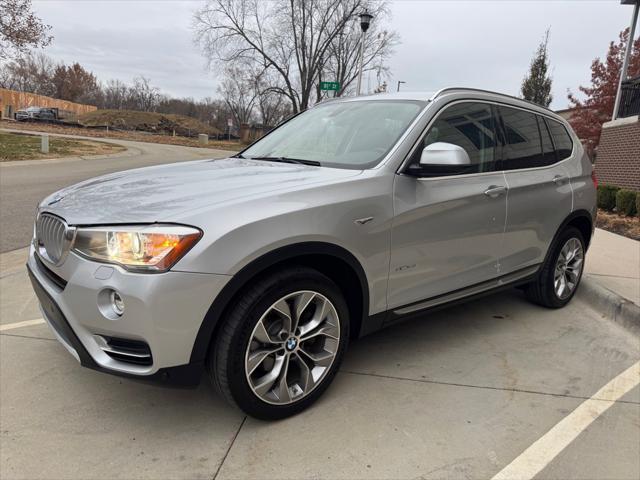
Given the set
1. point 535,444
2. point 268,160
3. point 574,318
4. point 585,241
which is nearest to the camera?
point 535,444

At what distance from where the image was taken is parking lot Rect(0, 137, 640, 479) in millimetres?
2289

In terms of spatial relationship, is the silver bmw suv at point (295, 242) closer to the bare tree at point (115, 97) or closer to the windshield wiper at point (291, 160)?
the windshield wiper at point (291, 160)

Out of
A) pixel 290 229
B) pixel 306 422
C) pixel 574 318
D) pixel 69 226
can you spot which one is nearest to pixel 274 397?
pixel 306 422

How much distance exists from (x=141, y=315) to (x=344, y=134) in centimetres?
194

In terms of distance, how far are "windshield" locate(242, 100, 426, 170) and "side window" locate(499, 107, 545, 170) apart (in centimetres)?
90

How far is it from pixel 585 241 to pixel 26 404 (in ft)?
15.3

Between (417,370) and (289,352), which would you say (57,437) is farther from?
(417,370)

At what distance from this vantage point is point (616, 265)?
586 centimetres

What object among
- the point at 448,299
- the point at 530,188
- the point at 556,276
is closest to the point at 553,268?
the point at 556,276

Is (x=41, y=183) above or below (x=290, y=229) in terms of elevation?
below

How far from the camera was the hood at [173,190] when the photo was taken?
230 cm

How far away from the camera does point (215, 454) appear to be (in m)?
2.35

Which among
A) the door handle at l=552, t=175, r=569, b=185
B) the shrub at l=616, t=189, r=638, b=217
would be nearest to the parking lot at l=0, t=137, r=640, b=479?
the door handle at l=552, t=175, r=569, b=185

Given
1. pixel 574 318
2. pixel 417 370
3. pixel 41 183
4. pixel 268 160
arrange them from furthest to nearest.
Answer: pixel 41 183 → pixel 574 318 → pixel 268 160 → pixel 417 370
